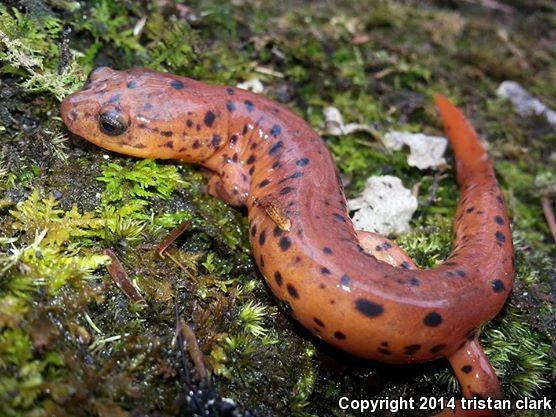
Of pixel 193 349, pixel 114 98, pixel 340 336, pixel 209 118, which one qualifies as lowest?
pixel 193 349

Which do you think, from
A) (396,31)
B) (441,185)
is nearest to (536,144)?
(441,185)

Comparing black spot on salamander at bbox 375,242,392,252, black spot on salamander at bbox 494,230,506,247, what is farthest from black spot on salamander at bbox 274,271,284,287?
black spot on salamander at bbox 494,230,506,247

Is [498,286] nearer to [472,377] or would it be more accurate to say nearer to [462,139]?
[472,377]

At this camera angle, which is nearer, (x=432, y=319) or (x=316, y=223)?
(x=432, y=319)

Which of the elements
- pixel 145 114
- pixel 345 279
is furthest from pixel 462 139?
pixel 145 114

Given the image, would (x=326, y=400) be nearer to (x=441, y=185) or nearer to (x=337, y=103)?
(x=441, y=185)

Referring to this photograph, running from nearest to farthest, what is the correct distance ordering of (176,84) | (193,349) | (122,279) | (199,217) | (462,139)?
(193,349), (122,279), (199,217), (176,84), (462,139)
